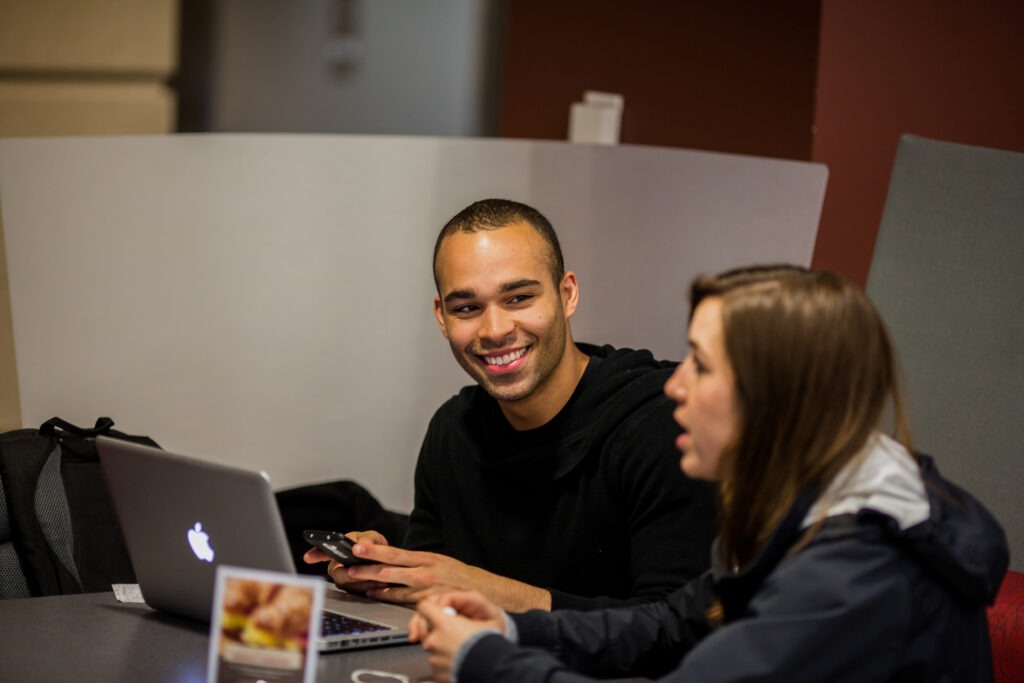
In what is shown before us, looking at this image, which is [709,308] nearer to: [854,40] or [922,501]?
[922,501]

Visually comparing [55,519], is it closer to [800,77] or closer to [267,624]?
[267,624]

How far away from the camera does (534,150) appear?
114 inches

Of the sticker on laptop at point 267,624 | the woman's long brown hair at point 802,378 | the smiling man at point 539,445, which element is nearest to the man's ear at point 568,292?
the smiling man at point 539,445

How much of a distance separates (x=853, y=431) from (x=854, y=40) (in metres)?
1.84

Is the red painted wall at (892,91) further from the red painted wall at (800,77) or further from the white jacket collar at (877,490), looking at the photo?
the white jacket collar at (877,490)

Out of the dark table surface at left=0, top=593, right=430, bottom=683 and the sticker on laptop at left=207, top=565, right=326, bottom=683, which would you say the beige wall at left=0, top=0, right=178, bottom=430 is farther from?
the sticker on laptop at left=207, top=565, right=326, bottom=683

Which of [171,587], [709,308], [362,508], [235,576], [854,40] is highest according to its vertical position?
[854,40]

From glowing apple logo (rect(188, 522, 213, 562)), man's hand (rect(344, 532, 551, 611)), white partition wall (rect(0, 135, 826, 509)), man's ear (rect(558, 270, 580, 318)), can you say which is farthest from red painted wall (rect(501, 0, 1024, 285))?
glowing apple logo (rect(188, 522, 213, 562))

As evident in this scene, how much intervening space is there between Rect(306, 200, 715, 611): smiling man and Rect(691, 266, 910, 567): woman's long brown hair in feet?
1.77

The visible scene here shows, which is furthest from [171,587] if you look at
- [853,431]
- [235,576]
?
[853,431]

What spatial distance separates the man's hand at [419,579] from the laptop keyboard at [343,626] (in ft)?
0.30

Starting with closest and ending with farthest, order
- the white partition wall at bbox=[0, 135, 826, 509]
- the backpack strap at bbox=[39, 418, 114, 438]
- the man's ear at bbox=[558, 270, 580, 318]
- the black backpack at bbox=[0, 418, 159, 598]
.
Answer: the man's ear at bbox=[558, 270, 580, 318] < the black backpack at bbox=[0, 418, 159, 598] < the backpack strap at bbox=[39, 418, 114, 438] < the white partition wall at bbox=[0, 135, 826, 509]

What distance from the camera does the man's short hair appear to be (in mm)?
1884

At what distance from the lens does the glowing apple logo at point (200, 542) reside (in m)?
1.38
